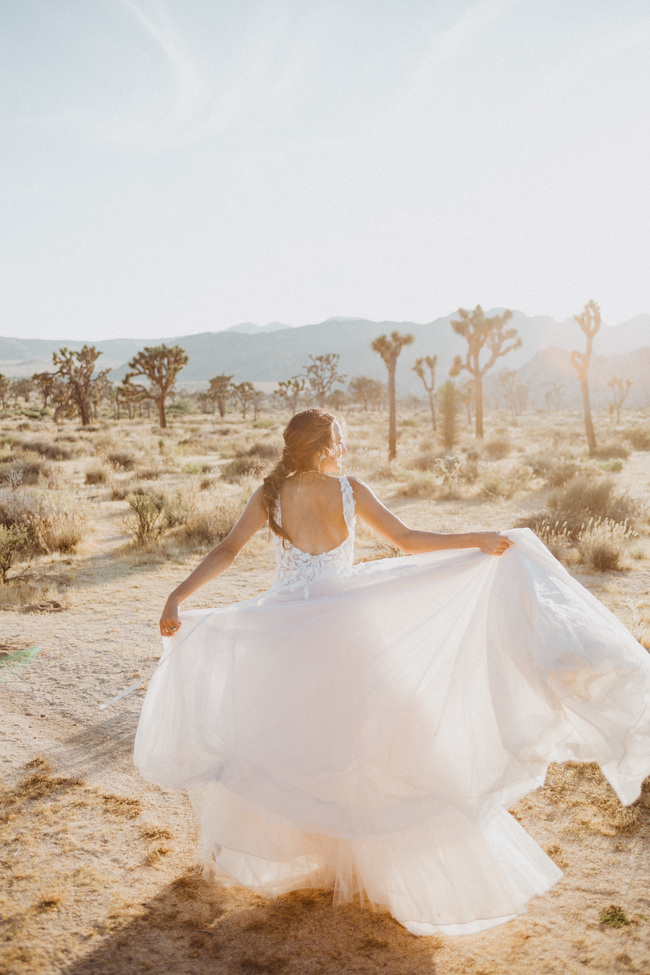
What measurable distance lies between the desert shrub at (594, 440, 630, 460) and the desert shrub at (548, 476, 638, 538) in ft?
36.1

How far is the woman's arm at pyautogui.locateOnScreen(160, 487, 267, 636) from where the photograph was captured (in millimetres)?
2750

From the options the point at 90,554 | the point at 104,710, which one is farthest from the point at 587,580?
the point at 90,554

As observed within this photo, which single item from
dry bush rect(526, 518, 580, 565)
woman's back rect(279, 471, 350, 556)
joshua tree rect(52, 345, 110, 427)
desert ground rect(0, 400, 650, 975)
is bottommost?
desert ground rect(0, 400, 650, 975)

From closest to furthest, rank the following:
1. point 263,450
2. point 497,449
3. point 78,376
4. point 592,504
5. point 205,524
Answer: point 205,524
point 592,504
point 263,450
point 497,449
point 78,376

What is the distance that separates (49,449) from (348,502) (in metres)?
20.5

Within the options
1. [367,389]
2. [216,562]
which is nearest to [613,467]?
[216,562]

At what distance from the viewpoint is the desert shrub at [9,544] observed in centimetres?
789

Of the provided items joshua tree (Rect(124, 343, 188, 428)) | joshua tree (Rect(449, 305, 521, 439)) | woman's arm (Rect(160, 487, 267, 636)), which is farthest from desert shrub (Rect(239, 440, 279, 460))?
woman's arm (Rect(160, 487, 267, 636))

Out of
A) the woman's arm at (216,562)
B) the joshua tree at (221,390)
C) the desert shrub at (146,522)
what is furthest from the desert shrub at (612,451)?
the joshua tree at (221,390)

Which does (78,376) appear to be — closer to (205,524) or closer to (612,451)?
(612,451)

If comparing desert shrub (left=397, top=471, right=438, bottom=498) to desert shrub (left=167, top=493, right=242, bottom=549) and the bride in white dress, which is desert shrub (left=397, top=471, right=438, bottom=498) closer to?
desert shrub (left=167, top=493, right=242, bottom=549)

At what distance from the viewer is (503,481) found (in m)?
14.5

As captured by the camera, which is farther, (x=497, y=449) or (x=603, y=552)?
(x=497, y=449)

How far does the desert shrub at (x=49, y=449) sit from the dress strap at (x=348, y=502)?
20.0 metres
